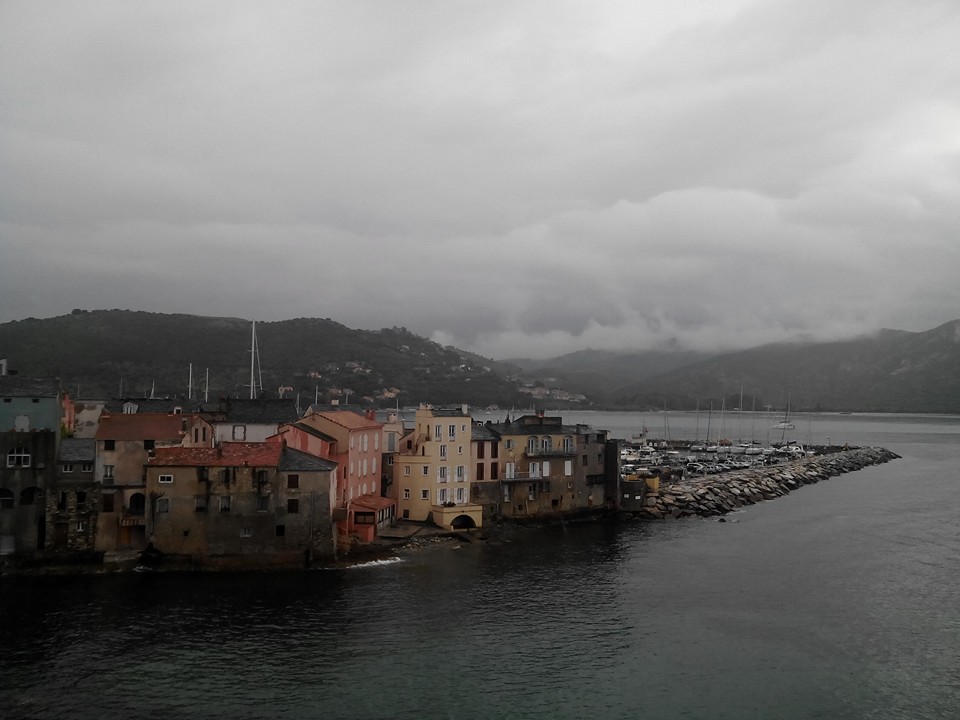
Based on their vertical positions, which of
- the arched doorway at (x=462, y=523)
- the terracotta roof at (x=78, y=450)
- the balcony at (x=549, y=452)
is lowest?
the arched doorway at (x=462, y=523)

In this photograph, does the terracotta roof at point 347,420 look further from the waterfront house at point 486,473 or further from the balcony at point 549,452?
the balcony at point 549,452

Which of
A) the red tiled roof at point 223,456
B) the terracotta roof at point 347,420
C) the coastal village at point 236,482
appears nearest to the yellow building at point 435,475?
the coastal village at point 236,482

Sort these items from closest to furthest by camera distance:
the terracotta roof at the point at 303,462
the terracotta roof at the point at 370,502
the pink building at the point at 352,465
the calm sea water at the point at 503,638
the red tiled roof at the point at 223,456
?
1. the calm sea water at the point at 503,638
2. the red tiled roof at the point at 223,456
3. the terracotta roof at the point at 303,462
4. the pink building at the point at 352,465
5. the terracotta roof at the point at 370,502

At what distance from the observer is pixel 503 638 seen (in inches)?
1591

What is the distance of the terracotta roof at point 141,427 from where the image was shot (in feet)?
176

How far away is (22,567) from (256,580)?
14589 millimetres

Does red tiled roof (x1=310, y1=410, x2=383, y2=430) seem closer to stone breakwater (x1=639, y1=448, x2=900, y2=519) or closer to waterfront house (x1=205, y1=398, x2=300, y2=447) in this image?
waterfront house (x1=205, y1=398, x2=300, y2=447)

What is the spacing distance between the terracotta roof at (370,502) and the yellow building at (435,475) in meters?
2.37

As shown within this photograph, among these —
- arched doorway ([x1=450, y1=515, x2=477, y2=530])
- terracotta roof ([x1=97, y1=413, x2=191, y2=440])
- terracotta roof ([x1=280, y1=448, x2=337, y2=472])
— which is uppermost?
terracotta roof ([x1=97, y1=413, x2=191, y2=440])

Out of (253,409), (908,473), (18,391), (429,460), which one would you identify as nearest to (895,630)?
(429,460)

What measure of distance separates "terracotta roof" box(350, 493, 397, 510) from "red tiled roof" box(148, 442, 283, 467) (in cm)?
839

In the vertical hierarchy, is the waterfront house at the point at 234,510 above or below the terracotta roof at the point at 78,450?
below

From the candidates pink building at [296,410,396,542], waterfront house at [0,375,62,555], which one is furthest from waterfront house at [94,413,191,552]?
pink building at [296,410,396,542]

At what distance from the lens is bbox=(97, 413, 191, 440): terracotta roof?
5359cm
